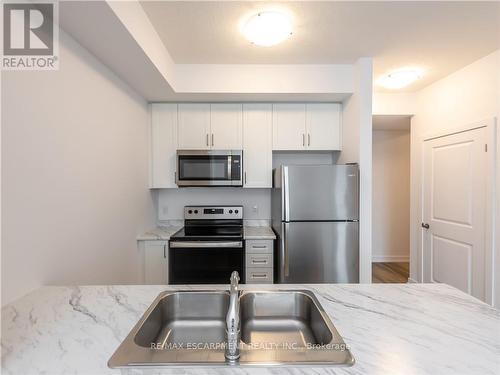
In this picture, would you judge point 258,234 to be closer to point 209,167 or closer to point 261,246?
point 261,246

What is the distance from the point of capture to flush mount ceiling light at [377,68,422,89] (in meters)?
2.66

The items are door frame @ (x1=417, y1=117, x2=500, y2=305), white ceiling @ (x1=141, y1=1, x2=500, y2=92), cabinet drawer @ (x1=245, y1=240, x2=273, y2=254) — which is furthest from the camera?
cabinet drawer @ (x1=245, y1=240, x2=273, y2=254)

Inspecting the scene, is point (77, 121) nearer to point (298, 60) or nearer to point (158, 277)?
point (158, 277)

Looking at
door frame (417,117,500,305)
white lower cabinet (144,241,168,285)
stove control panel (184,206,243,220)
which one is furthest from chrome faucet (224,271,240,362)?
door frame (417,117,500,305)

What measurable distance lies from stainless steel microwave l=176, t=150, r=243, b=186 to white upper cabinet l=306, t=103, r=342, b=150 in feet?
2.67

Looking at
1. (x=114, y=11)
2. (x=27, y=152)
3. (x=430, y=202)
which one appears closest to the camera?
(x=27, y=152)

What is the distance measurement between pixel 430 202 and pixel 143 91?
3344 mm

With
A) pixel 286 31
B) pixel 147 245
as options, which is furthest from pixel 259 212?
pixel 286 31

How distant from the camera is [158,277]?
257cm

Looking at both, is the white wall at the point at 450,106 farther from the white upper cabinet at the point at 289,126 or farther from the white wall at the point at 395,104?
the white upper cabinet at the point at 289,126

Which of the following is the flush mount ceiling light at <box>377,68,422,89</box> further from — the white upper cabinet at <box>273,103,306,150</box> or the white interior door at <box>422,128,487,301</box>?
the white upper cabinet at <box>273,103,306,150</box>

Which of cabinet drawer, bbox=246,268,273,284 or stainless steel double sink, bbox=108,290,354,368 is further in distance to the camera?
cabinet drawer, bbox=246,268,273,284

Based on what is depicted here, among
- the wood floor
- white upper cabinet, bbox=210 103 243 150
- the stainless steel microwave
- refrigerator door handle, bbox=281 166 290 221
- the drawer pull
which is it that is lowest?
the wood floor

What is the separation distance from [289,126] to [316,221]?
113 centimetres
